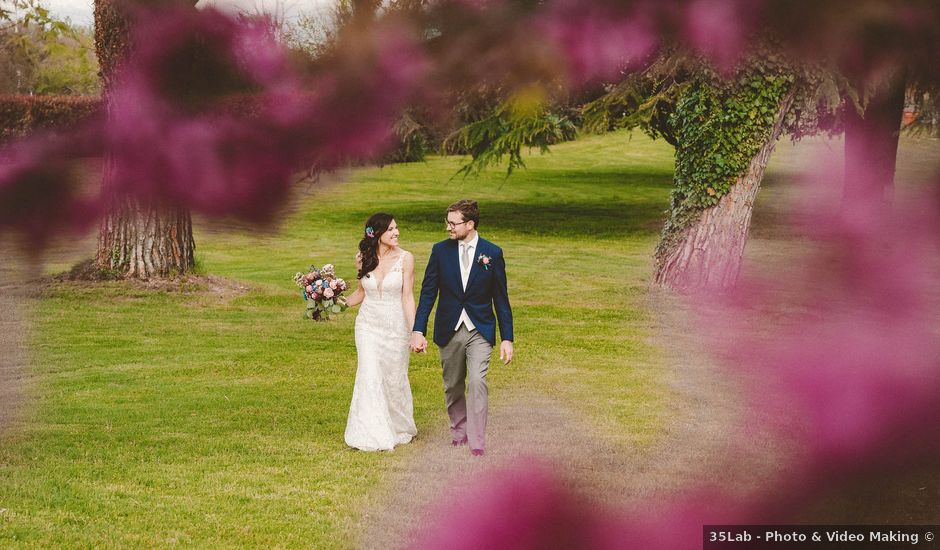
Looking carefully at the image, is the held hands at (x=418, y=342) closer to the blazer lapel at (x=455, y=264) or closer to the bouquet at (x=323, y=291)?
the blazer lapel at (x=455, y=264)

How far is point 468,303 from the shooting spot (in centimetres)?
584

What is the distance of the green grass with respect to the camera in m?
5.16

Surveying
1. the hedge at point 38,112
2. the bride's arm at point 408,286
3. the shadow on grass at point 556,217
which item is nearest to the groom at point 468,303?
the bride's arm at point 408,286

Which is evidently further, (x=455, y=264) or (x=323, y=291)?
(x=323, y=291)

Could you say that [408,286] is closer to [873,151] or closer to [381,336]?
[381,336]

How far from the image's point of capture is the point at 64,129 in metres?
0.59

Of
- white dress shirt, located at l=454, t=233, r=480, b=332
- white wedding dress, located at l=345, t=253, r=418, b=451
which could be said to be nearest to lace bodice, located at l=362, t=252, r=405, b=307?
white wedding dress, located at l=345, t=253, r=418, b=451

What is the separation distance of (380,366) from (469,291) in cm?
129

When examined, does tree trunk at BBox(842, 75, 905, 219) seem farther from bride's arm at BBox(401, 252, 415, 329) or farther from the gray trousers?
bride's arm at BBox(401, 252, 415, 329)

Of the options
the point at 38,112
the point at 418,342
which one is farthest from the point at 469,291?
the point at 38,112

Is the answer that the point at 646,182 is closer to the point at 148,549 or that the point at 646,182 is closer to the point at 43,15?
the point at 148,549

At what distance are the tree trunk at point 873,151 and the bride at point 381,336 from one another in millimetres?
5927

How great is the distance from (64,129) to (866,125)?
1.40ft

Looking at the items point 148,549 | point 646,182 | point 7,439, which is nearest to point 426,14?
point 148,549
